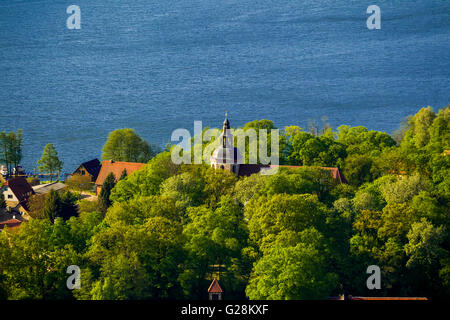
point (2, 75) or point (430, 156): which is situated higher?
point (2, 75)

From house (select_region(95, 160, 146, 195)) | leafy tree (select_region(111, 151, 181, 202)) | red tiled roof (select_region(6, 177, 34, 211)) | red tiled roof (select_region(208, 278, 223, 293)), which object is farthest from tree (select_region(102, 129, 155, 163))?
red tiled roof (select_region(208, 278, 223, 293))

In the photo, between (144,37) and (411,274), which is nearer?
(411,274)

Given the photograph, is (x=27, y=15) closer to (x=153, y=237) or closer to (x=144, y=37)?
(x=144, y=37)

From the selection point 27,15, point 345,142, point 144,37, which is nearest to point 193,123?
point 345,142

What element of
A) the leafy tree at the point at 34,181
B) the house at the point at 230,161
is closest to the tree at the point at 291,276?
the house at the point at 230,161

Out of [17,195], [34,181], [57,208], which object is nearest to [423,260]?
[57,208]

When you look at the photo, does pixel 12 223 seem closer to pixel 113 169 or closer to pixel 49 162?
pixel 113 169
